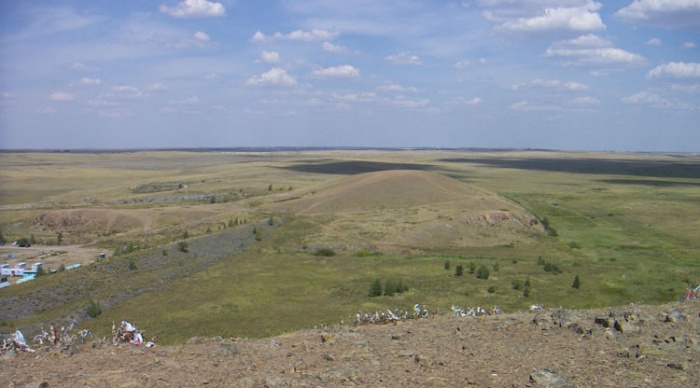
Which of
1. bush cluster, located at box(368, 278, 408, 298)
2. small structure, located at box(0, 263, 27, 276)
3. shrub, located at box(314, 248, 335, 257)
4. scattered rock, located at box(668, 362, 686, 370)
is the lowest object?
small structure, located at box(0, 263, 27, 276)

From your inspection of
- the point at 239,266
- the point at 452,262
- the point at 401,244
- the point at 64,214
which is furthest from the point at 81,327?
the point at 64,214

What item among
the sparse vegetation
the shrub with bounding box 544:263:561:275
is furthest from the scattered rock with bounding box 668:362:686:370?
the sparse vegetation

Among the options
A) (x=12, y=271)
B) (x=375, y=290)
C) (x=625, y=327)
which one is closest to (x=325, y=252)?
(x=375, y=290)

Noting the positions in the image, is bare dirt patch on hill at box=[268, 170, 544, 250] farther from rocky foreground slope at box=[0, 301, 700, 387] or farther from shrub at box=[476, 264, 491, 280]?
rocky foreground slope at box=[0, 301, 700, 387]

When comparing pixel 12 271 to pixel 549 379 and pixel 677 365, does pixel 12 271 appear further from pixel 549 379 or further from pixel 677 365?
pixel 677 365

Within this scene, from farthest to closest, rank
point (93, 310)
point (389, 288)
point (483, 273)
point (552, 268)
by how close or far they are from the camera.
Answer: point (552, 268) < point (483, 273) < point (389, 288) < point (93, 310)

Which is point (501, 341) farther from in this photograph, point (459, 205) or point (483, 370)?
point (459, 205)
